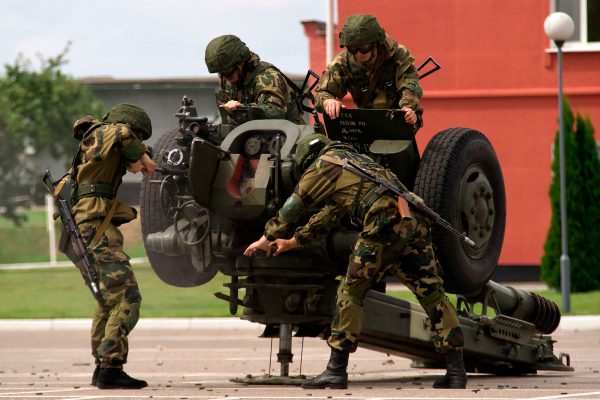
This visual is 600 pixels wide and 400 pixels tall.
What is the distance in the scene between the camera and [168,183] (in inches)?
414

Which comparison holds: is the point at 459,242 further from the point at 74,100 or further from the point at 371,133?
the point at 74,100

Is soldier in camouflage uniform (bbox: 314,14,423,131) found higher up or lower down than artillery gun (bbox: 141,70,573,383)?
higher up

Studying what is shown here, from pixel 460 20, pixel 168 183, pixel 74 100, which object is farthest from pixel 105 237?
pixel 74 100

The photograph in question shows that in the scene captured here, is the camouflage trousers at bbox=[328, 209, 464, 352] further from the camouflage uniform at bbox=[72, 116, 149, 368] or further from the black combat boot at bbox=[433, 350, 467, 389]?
the camouflage uniform at bbox=[72, 116, 149, 368]

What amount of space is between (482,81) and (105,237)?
15.8 meters

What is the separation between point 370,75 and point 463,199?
108cm

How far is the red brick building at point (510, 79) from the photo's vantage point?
25.0 metres

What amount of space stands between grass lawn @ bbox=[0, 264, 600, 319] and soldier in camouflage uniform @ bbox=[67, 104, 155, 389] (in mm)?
9640

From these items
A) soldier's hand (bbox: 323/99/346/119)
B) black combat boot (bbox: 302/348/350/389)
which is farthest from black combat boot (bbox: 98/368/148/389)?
soldier's hand (bbox: 323/99/346/119)

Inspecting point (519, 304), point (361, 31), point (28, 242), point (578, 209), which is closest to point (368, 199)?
point (361, 31)

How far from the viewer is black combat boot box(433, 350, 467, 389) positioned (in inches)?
403

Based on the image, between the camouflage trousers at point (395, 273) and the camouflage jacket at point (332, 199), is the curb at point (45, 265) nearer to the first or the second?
the camouflage trousers at point (395, 273)

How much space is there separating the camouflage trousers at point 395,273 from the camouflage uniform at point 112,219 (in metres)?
1.39

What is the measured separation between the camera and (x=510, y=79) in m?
25.3
